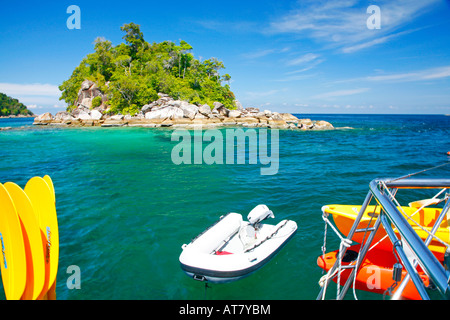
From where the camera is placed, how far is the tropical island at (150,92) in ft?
162

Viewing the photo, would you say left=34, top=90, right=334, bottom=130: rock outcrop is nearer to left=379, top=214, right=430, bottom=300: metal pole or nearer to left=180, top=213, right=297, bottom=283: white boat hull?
left=180, top=213, right=297, bottom=283: white boat hull

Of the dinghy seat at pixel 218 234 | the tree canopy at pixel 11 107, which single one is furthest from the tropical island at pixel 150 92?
the tree canopy at pixel 11 107

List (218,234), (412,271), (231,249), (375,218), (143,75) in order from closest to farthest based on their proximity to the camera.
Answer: (412,271), (375,218), (231,249), (218,234), (143,75)

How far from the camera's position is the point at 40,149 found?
2509cm

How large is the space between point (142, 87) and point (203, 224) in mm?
50597

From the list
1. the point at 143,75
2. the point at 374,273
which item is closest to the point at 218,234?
the point at 374,273

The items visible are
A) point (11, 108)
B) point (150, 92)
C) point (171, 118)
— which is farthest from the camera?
point (11, 108)

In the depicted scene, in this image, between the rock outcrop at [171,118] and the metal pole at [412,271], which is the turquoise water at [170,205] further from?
the rock outcrop at [171,118]

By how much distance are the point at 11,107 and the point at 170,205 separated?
174411 millimetres

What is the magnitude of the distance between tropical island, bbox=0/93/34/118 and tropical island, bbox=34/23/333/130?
9828 centimetres

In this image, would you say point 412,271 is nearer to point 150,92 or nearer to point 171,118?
point 171,118

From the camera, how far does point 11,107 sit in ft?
457
